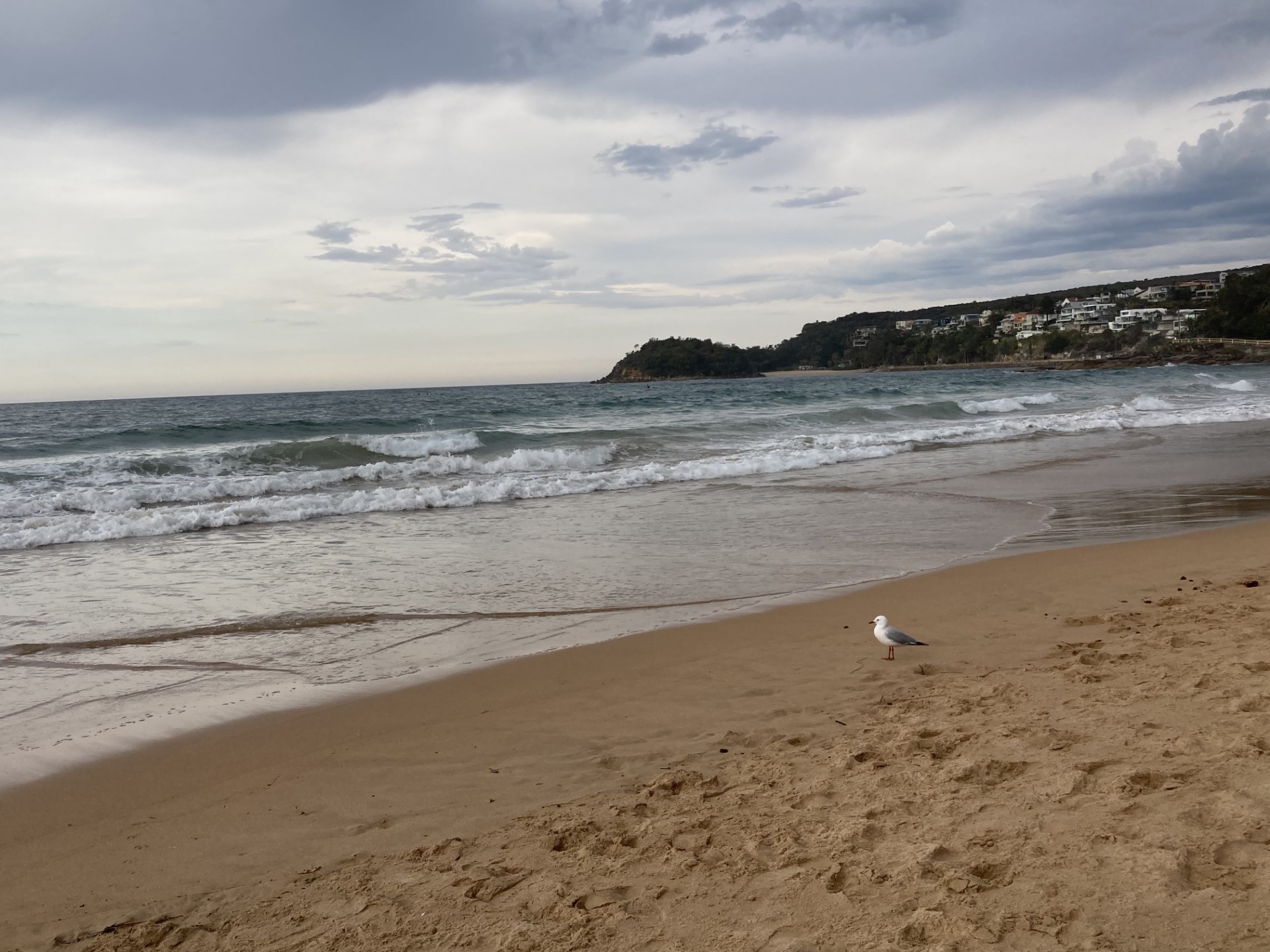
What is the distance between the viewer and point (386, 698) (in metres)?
5.19

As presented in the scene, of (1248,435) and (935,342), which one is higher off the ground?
(935,342)

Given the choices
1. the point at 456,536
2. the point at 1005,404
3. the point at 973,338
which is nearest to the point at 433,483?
the point at 456,536

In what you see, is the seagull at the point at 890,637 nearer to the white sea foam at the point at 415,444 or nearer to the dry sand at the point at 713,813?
the dry sand at the point at 713,813

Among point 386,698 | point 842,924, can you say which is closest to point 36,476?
point 386,698

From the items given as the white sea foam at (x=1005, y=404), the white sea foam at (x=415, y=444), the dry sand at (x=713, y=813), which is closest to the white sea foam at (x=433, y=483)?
the white sea foam at (x=415, y=444)

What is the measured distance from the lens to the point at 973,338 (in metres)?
130

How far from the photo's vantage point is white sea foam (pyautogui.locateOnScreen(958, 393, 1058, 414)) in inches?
1303

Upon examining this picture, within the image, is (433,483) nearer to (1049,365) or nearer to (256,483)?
(256,483)

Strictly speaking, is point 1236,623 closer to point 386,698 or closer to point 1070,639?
point 1070,639

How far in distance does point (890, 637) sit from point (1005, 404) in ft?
106

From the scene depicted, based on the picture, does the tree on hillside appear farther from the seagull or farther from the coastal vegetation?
the seagull

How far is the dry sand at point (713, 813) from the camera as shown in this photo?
2.65 metres

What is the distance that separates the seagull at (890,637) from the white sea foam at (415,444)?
19094mm

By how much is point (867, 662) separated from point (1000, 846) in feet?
8.59
